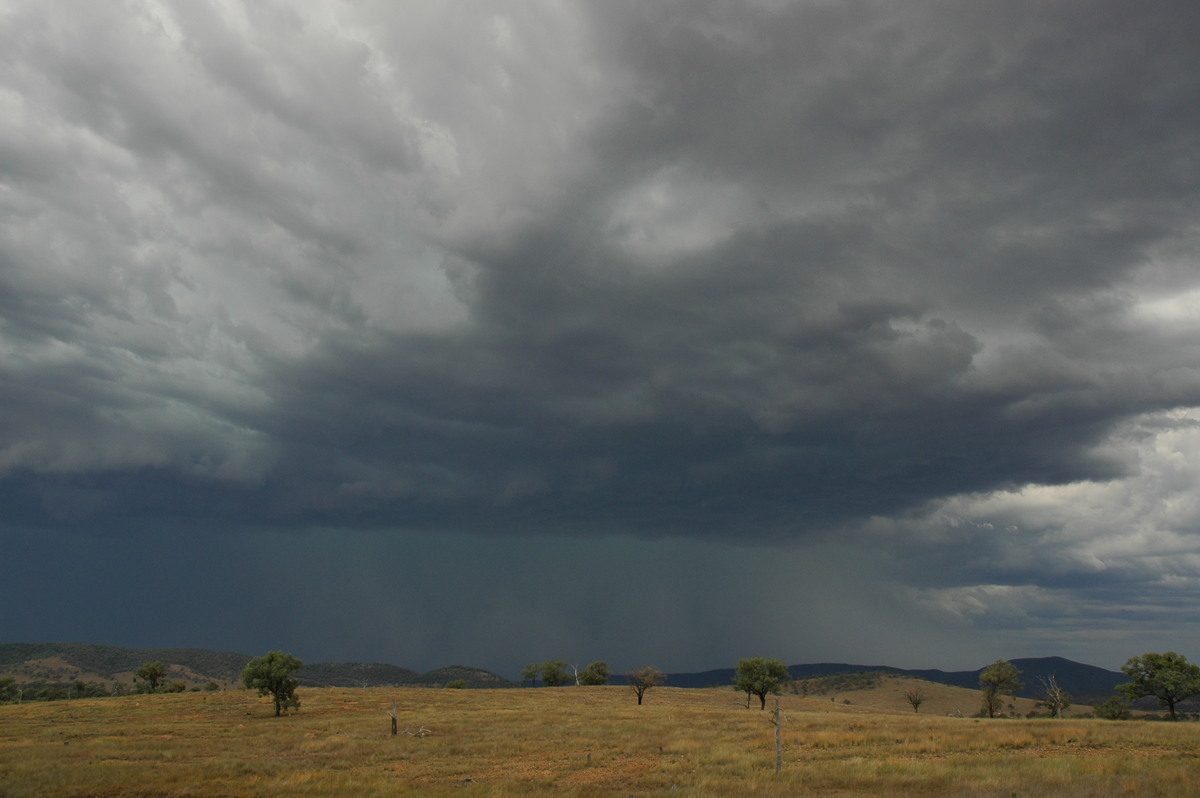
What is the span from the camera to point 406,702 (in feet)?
300

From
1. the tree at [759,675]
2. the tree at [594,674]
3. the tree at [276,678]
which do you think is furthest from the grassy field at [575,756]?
the tree at [594,674]

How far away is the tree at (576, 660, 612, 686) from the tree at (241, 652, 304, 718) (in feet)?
283

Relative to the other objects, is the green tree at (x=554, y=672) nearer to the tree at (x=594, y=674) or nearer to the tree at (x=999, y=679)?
the tree at (x=594, y=674)

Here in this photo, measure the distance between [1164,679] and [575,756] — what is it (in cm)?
8092

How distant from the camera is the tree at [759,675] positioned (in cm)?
10415

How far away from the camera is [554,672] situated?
168 metres

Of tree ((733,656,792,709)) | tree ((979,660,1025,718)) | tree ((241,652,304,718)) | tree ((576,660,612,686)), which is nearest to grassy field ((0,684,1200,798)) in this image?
tree ((241,652,304,718))

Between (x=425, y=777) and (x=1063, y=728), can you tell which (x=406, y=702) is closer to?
(x=425, y=777)

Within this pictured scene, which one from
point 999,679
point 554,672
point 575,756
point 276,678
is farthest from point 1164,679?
point 554,672

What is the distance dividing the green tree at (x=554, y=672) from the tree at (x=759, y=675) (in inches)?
2727

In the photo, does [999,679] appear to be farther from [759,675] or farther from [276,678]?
[276,678]

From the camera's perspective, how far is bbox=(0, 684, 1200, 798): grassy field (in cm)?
3341

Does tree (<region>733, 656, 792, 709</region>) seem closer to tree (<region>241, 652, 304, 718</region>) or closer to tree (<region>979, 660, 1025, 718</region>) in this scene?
tree (<region>979, 660, 1025, 718</region>)

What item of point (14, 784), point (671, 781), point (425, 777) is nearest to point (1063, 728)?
point (671, 781)
